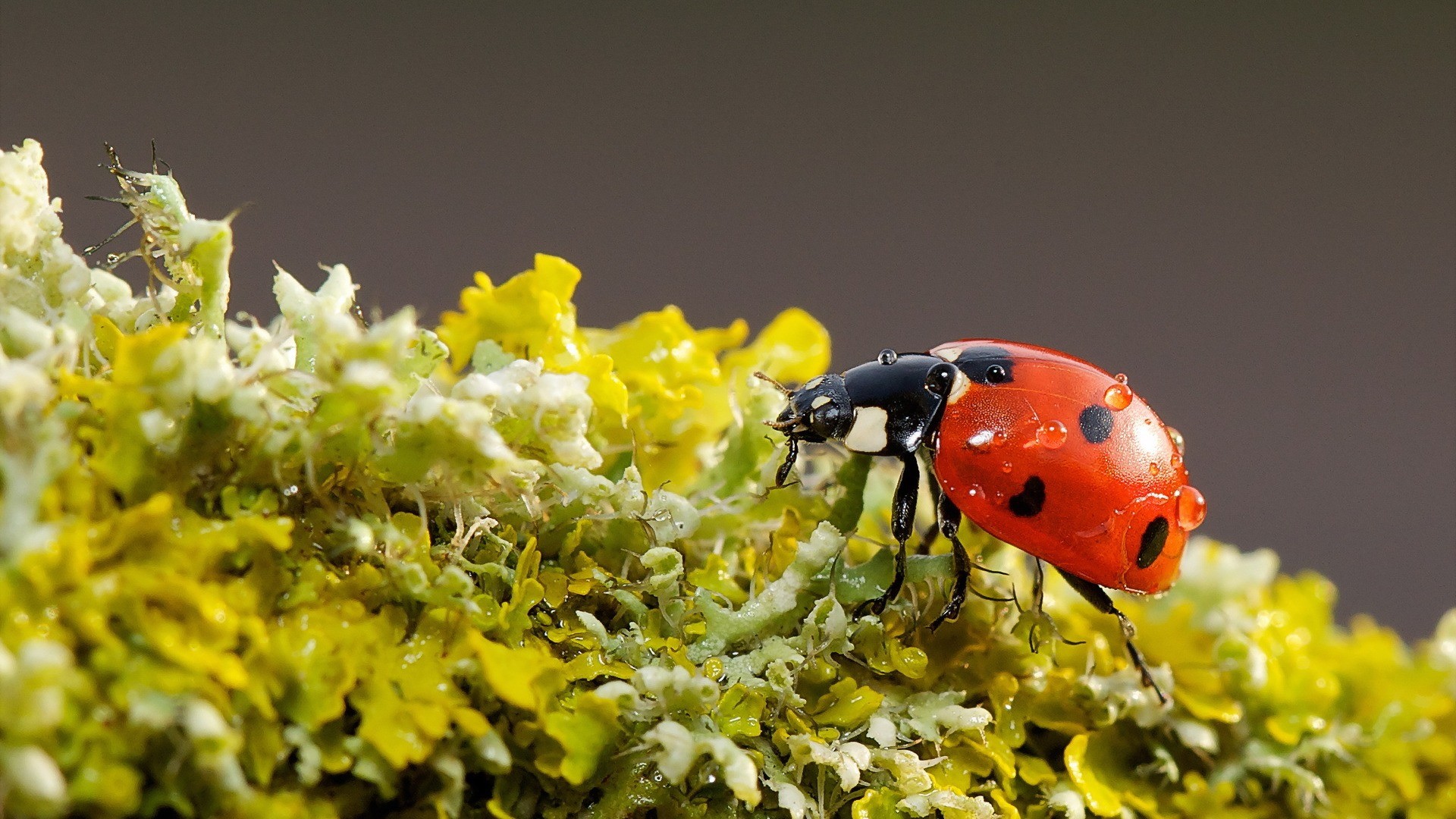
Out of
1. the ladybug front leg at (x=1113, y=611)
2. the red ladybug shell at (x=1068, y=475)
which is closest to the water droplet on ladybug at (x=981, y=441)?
the red ladybug shell at (x=1068, y=475)

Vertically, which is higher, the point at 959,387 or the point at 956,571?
→ the point at 959,387

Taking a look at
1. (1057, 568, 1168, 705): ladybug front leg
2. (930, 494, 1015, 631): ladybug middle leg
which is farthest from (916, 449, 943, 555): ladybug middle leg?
(1057, 568, 1168, 705): ladybug front leg

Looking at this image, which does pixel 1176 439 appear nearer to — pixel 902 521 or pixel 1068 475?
pixel 1068 475

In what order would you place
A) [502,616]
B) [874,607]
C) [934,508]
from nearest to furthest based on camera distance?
[502,616], [874,607], [934,508]

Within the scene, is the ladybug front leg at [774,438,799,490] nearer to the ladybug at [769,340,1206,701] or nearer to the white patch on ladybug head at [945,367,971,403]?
the ladybug at [769,340,1206,701]

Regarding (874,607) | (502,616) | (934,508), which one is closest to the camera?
(502,616)

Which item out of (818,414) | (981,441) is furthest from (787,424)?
(981,441)

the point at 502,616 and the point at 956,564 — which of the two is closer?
the point at 502,616

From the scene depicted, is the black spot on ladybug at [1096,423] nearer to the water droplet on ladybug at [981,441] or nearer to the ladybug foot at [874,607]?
the water droplet on ladybug at [981,441]
